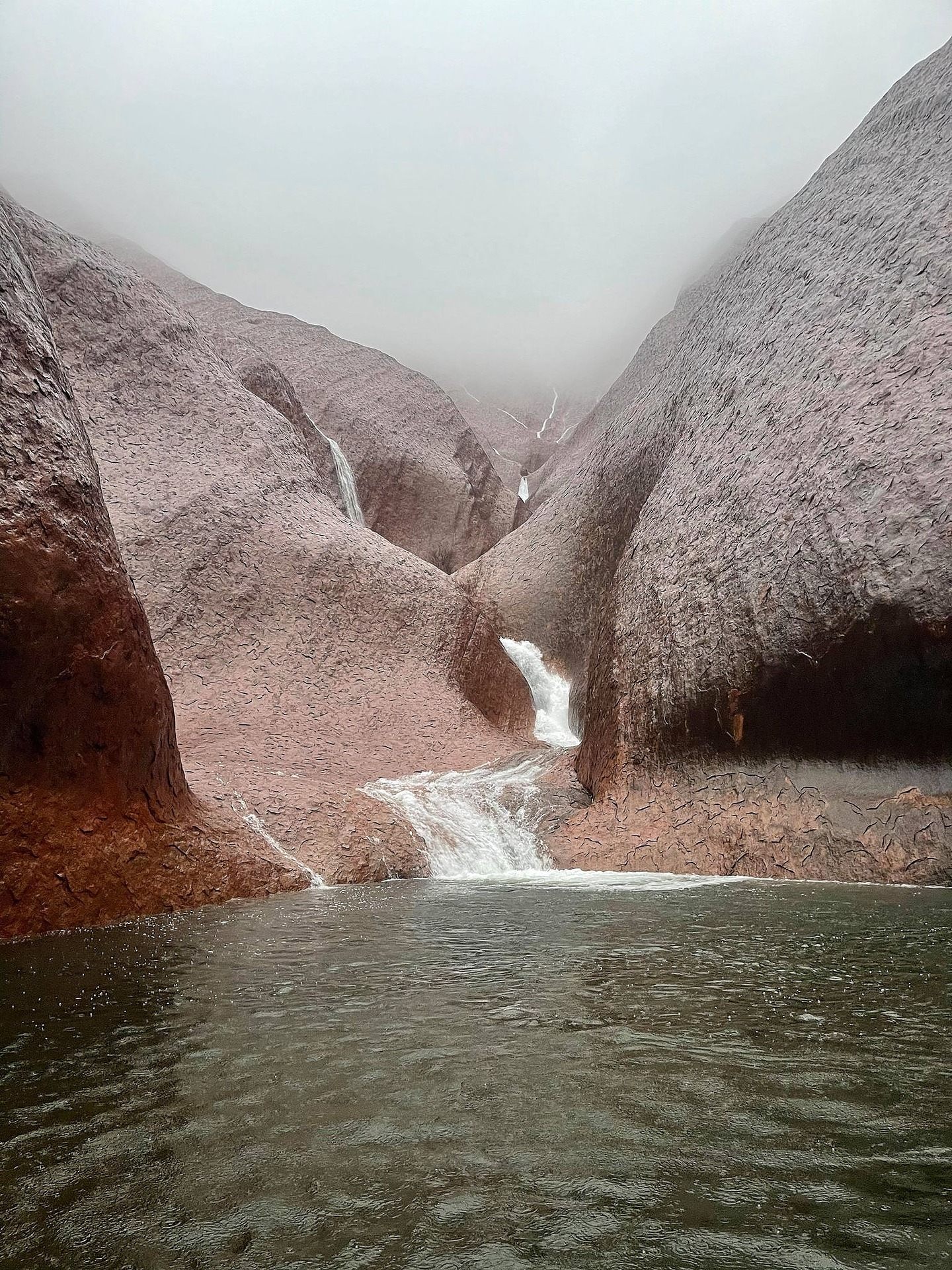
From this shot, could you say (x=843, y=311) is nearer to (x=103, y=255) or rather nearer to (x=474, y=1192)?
(x=474, y=1192)

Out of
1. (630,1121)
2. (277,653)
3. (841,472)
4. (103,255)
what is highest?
(103,255)

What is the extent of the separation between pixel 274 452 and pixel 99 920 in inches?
565

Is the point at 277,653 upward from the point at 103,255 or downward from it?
downward

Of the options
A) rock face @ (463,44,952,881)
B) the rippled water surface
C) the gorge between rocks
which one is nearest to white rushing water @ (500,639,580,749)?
the gorge between rocks

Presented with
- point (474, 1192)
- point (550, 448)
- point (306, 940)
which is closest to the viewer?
point (474, 1192)

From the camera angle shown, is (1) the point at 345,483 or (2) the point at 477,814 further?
(1) the point at 345,483

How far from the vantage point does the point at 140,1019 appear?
12.9ft

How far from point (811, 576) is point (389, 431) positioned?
1011 inches

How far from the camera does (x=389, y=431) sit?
111ft

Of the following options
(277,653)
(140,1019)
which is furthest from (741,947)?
(277,653)

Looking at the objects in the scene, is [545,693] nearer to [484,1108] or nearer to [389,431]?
[389,431]

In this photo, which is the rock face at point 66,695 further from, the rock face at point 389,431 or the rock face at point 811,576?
the rock face at point 389,431

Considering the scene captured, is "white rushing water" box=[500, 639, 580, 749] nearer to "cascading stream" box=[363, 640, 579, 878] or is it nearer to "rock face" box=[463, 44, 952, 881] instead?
"cascading stream" box=[363, 640, 579, 878]

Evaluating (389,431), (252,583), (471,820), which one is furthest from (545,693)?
(389,431)
